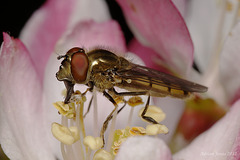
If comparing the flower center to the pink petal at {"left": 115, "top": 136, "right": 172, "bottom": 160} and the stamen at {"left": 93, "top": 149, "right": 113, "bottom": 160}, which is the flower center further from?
the pink petal at {"left": 115, "top": 136, "right": 172, "bottom": 160}

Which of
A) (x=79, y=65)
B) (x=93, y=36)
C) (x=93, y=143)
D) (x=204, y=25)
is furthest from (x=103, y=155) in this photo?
(x=204, y=25)

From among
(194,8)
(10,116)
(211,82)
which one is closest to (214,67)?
(211,82)

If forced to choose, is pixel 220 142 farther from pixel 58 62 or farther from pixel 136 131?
pixel 58 62

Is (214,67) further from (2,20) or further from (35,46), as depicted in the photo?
(2,20)

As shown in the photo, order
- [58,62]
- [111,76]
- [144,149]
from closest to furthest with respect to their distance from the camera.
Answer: [144,149], [111,76], [58,62]

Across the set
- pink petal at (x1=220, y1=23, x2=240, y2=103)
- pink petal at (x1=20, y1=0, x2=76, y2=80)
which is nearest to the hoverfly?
pink petal at (x1=220, y1=23, x2=240, y2=103)

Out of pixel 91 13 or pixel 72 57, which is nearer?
pixel 72 57
